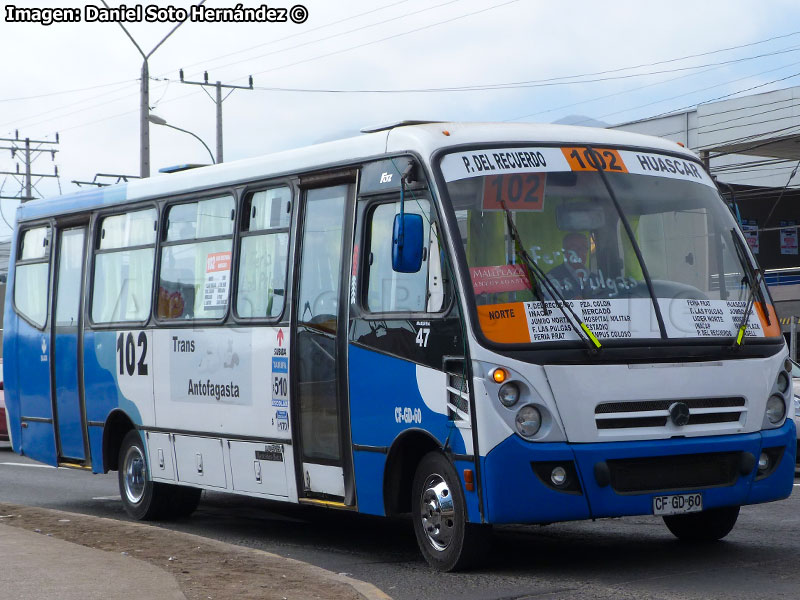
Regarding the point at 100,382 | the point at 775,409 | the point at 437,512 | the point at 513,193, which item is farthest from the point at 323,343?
the point at 100,382

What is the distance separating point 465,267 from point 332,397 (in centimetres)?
180

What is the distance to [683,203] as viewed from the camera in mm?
9461

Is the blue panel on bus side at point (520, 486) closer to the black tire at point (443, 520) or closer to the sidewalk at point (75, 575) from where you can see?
the black tire at point (443, 520)

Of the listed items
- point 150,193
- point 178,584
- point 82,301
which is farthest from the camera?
point 82,301

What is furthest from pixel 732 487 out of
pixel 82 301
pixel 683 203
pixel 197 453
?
pixel 82 301

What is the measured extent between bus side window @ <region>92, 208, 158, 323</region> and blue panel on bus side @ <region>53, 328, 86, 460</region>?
573 millimetres

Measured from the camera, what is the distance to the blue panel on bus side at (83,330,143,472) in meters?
13.0

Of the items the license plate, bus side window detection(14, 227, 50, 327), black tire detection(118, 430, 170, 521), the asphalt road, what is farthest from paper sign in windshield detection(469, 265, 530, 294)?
bus side window detection(14, 227, 50, 327)

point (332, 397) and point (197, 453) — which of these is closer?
point (332, 397)

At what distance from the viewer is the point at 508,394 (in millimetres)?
8305

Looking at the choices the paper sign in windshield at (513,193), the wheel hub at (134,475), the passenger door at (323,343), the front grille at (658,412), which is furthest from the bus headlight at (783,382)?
the wheel hub at (134,475)

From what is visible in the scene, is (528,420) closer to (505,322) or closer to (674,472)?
(505,322)

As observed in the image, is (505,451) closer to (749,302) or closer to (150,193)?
(749,302)

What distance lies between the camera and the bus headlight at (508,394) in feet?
27.2
